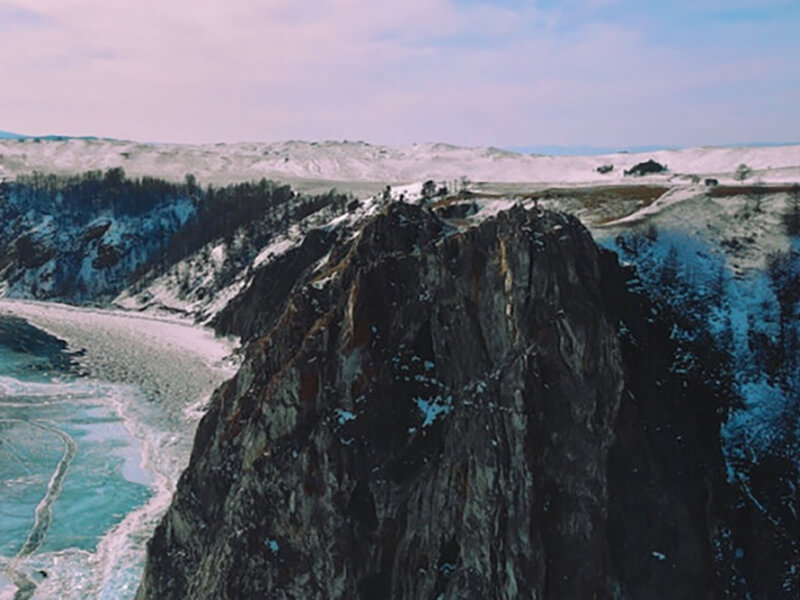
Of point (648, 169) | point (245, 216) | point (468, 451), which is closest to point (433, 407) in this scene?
point (468, 451)

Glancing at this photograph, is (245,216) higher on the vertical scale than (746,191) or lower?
lower

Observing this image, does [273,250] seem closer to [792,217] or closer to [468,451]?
[792,217]

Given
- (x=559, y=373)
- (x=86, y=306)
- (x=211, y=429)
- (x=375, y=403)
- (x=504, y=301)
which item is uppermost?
(x=504, y=301)

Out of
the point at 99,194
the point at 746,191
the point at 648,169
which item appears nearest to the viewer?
the point at 746,191

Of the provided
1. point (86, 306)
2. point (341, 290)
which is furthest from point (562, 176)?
point (341, 290)

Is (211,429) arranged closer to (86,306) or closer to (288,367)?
(288,367)
